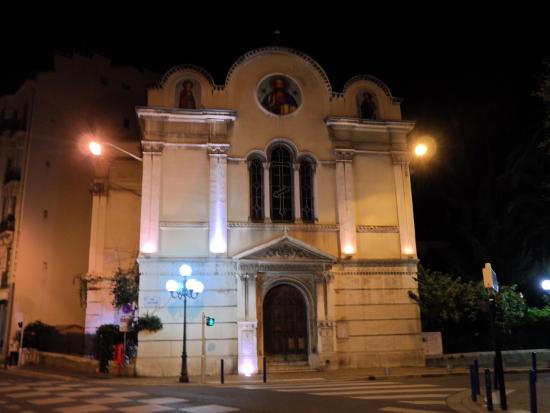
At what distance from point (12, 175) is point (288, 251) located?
2326cm

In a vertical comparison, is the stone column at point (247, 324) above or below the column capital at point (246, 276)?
below

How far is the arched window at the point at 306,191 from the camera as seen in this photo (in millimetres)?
25828

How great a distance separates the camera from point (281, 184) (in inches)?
1021

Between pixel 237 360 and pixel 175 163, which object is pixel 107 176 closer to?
pixel 175 163

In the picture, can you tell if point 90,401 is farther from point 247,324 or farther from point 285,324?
point 285,324

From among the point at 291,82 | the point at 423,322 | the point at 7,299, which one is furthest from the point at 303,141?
the point at 7,299

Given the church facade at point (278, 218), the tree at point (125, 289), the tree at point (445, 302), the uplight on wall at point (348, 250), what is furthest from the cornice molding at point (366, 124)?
the tree at point (125, 289)

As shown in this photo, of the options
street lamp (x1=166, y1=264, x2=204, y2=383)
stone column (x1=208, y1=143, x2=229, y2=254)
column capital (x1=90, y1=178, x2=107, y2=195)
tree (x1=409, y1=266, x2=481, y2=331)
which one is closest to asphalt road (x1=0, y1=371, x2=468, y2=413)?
street lamp (x1=166, y1=264, x2=204, y2=383)

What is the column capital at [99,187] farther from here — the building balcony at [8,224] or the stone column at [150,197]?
the building balcony at [8,224]

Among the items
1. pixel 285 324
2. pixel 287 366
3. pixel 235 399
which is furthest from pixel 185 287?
pixel 235 399

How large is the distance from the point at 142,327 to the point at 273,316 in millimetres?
5769

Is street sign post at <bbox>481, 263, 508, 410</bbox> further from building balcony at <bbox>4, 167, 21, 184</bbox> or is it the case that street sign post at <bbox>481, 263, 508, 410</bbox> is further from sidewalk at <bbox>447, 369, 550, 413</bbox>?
building balcony at <bbox>4, 167, 21, 184</bbox>

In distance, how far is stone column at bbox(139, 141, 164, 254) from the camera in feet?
77.5

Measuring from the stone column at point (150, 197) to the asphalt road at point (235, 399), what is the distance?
26.1ft
